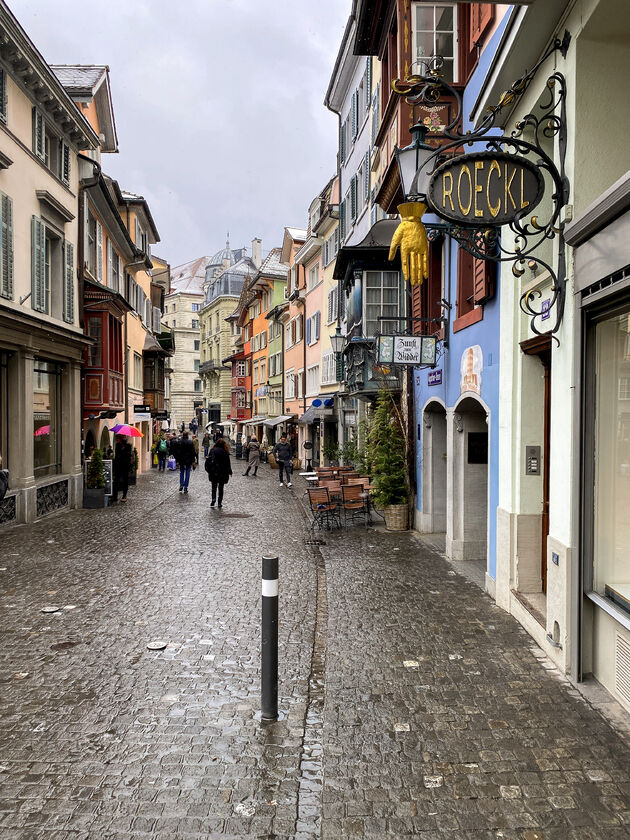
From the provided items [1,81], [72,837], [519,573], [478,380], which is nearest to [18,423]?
[1,81]

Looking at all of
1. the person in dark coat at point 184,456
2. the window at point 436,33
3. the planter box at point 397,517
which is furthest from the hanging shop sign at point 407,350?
the person in dark coat at point 184,456

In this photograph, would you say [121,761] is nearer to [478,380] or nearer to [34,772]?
[34,772]

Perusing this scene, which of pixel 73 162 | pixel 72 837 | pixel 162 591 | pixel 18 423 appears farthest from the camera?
pixel 73 162

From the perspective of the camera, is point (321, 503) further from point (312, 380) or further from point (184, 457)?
point (312, 380)

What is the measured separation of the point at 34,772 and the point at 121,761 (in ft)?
1.62

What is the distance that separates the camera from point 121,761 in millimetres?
4027

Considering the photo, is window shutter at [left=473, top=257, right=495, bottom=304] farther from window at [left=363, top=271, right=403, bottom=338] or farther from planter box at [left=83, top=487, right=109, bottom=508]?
planter box at [left=83, top=487, right=109, bottom=508]

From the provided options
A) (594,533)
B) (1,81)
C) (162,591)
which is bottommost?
(162,591)

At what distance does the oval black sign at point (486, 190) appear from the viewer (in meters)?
5.21

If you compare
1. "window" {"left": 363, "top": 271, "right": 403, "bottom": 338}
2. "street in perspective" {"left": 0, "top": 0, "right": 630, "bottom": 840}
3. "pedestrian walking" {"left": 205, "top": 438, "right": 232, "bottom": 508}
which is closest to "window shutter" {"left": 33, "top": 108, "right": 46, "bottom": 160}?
"street in perspective" {"left": 0, "top": 0, "right": 630, "bottom": 840}

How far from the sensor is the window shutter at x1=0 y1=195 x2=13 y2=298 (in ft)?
41.8

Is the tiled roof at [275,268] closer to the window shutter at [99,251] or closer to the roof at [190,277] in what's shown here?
the window shutter at [99,251]

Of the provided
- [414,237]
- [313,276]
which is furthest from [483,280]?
[313,276]

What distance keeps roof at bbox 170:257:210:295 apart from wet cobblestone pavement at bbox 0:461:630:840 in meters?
89.1
